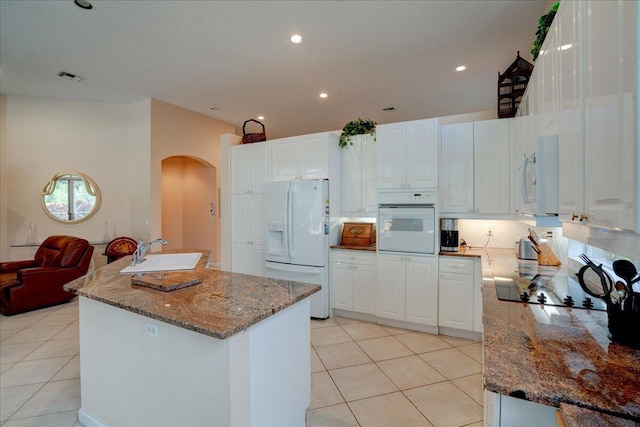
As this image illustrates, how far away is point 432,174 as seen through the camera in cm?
334

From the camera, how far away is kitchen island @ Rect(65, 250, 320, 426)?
4.41 ft

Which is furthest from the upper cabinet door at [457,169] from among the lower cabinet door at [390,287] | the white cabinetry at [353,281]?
the white cabinetry at [353,281]

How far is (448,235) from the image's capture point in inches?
136

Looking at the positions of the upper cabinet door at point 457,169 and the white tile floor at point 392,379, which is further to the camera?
the upper cabinet door at point 457,169

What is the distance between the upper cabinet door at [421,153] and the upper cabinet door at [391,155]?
0.07m

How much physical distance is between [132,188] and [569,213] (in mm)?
6242

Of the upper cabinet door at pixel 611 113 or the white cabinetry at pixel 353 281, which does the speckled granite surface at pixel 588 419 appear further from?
the white cabinetry at pixel 353 281

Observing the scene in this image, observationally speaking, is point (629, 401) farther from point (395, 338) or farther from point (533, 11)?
point (533, 11)

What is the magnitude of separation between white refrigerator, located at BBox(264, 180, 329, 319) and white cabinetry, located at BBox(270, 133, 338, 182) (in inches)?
10.6

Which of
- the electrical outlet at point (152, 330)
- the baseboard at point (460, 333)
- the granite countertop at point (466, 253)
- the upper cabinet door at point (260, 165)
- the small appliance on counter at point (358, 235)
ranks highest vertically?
the upper cabinet door at point (260, 165)

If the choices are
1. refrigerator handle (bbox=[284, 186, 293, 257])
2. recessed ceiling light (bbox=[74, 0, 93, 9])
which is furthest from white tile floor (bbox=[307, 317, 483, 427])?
recessed ceiling light (bbox=[74, 0, 93, 9])

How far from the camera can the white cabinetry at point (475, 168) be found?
3307mm

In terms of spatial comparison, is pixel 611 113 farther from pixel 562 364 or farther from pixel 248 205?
pixel 248 205

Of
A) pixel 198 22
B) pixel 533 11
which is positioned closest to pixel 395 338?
pixel 533 11
